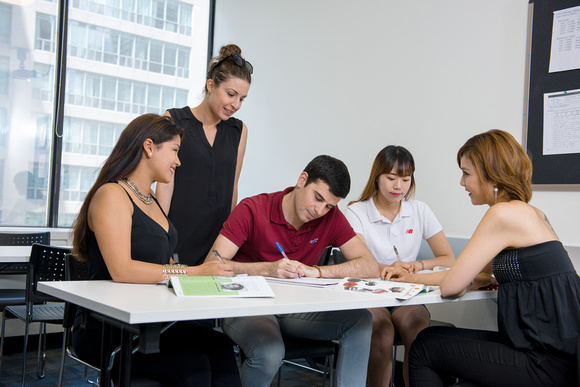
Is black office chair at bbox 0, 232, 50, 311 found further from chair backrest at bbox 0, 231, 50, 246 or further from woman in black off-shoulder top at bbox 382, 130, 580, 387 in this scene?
woman in black off-shoulder top at bbox 382, 130, 580, 387

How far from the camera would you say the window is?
423 cm

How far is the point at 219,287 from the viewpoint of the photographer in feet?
4.92

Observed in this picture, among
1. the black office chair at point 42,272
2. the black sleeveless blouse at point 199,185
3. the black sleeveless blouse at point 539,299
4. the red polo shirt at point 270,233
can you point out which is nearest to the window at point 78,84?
the black office chair at point 42,272

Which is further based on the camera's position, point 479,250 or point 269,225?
point 269,225

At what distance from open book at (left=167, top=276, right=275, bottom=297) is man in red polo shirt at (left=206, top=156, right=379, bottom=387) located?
11.9 inches

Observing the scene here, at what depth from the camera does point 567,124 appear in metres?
2.76

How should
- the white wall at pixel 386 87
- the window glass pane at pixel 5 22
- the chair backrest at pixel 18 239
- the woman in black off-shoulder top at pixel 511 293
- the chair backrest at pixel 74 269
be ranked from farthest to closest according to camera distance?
the window glass pane at pixel 5 22, the chair backrest at pixel 18 239, the white wall at pixel 386 87, the chair backrest at pixel 74 269, the woman in black off-shoulder top at pixel 511 293

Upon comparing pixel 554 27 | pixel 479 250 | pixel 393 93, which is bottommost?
pixel 479 250

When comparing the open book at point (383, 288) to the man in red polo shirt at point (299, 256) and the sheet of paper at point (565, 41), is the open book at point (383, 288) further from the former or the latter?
the sheet of paper at point (565, 41)

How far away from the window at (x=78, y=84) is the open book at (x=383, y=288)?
10.6 ft

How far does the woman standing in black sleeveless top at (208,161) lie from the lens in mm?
2461

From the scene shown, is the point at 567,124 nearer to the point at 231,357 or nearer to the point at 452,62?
the point at 452,62

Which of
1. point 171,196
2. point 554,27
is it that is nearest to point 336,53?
point 554,27

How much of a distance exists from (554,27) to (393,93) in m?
1.07
